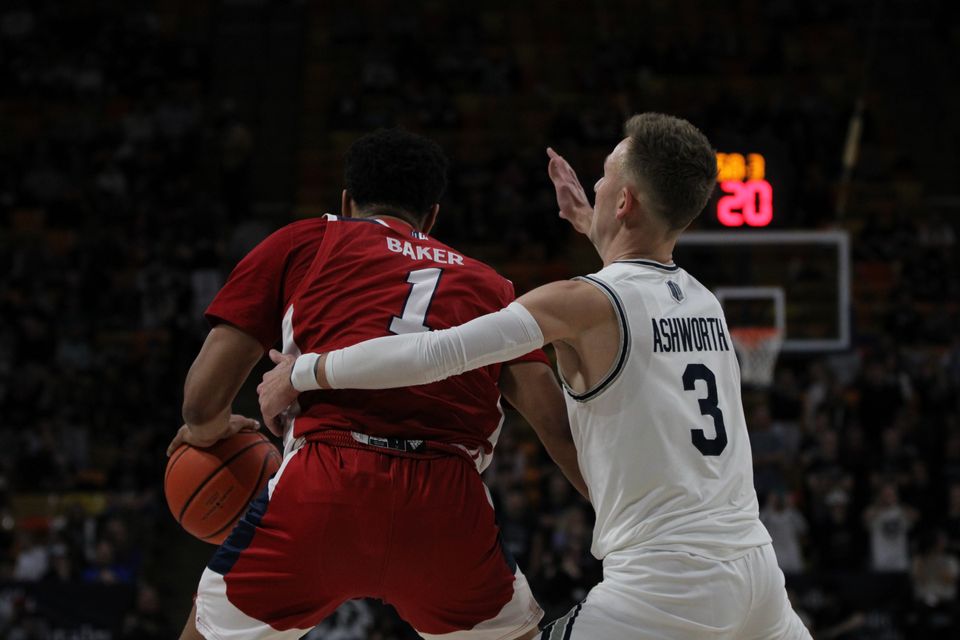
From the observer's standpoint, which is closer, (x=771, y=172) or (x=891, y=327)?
(x=771, y=172)

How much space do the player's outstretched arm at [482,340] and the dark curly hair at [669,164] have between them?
1.11ft

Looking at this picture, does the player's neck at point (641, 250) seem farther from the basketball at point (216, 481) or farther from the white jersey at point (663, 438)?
the basketball at point (216, 481)

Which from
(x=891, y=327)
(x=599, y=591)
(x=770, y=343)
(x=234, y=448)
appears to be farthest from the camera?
(x=891, y=327)

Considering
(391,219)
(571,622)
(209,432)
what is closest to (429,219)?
(391,219)

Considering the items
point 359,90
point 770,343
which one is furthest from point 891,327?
point 359,90

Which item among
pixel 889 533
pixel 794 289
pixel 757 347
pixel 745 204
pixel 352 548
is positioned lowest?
pixel 889 533

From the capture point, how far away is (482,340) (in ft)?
10.1

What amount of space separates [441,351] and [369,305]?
38 cm

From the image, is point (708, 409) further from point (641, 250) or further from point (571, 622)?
point (571, 622)

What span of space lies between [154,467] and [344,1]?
875 centimetres

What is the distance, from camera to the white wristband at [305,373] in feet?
10.6

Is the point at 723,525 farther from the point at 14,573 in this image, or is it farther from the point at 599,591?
the point at 14,573

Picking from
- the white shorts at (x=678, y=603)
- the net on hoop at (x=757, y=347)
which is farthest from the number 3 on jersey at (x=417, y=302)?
the net on hoop at (x=757, y=347)

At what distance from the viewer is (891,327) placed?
1391 cm
